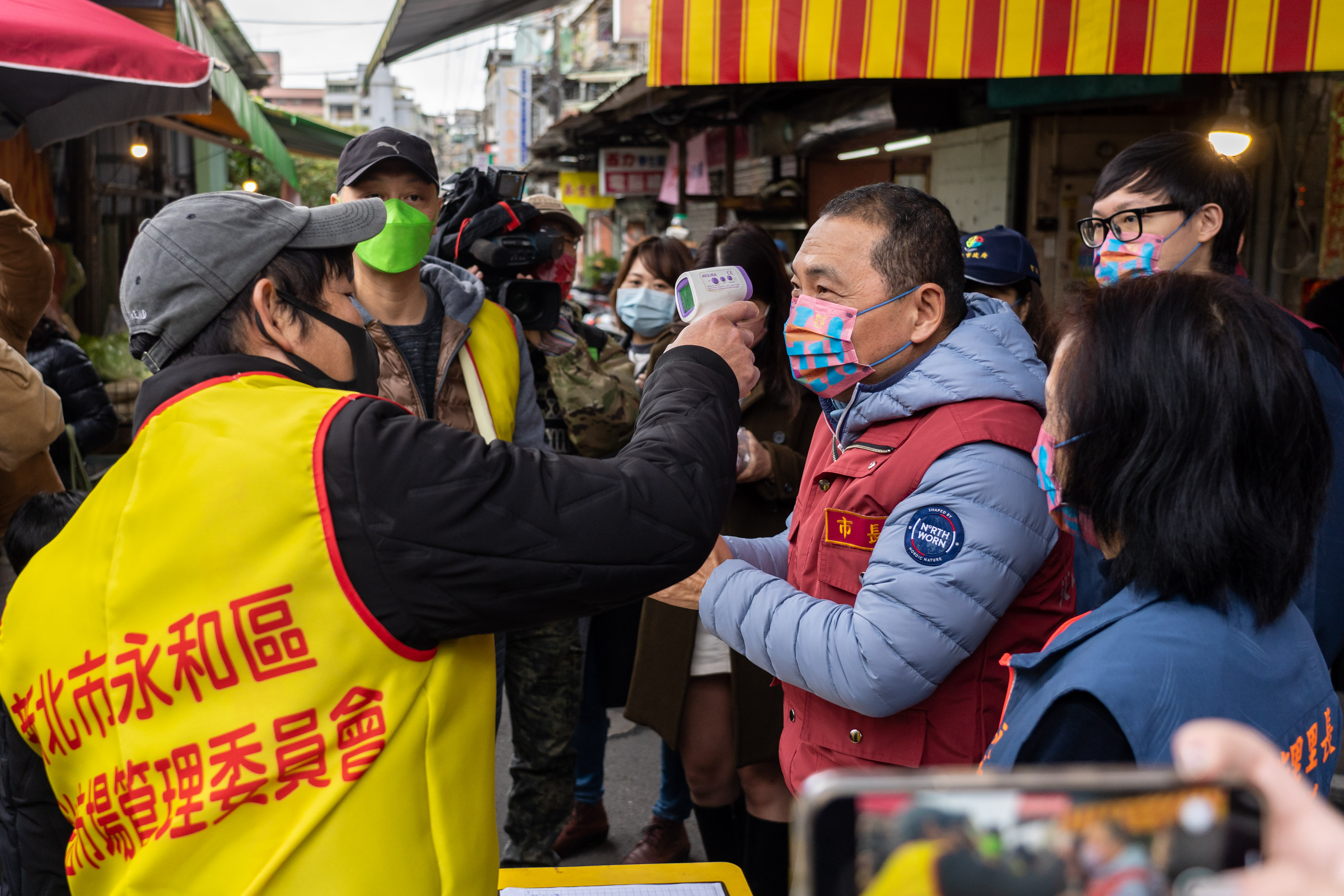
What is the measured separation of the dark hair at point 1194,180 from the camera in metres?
2.59

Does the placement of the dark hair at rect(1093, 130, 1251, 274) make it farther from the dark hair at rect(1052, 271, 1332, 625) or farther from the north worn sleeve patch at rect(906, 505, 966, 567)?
the dark hair at rect(1052, 271, 1332, 625)

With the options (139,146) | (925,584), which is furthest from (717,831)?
(139,146)

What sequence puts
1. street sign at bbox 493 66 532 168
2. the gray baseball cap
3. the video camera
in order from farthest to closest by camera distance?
street sign at bbox 493 66 532 168 → the video camera → the gray baseball cap

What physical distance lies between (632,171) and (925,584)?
41.9 feet

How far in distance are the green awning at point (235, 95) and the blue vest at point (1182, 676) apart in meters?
5.06

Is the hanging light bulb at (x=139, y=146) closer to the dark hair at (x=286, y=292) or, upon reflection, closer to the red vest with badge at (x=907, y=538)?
the dark hair at (x=286, y=292)

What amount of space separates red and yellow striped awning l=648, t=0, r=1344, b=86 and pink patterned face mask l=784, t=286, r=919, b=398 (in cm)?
157

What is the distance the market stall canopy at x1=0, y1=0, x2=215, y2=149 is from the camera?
315cm

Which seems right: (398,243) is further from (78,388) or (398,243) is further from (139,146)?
(139,146)

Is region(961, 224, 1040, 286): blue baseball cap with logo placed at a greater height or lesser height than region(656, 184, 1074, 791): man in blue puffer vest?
greater

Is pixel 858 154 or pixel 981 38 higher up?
pixel 858 154

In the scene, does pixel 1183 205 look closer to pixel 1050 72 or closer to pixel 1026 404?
pixel 1050 72

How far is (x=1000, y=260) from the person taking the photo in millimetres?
3230

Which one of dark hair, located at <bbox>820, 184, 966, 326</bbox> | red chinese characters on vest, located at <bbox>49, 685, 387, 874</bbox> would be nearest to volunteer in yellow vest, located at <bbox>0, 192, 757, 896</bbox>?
red chinese characters on vest, located at <bbox>49, 685, 387, 874</bbox>
